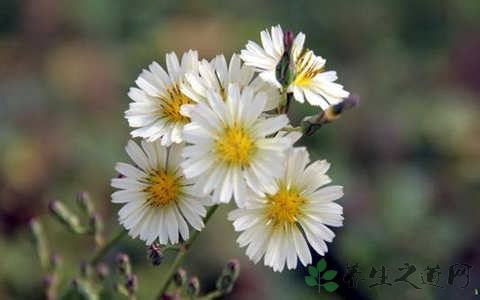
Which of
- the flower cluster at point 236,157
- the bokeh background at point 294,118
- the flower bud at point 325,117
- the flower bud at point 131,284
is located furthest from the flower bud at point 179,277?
the bokeh background at point 294,118

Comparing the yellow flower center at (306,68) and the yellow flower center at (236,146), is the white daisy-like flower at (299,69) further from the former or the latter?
the yellow flower center at (236,146)

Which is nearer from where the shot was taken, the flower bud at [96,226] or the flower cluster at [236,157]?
the flower cluster at [236,157]

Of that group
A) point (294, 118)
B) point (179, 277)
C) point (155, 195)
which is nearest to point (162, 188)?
point (155, 195)

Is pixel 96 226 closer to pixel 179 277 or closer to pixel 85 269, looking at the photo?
pixel 85 269

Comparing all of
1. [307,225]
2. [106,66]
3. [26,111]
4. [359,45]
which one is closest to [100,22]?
[106,66]

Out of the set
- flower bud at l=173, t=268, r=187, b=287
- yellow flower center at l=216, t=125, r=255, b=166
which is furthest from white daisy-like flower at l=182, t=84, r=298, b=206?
flower bud at l=173, t=268, r=187, b=287

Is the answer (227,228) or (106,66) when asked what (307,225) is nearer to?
(227,228)
